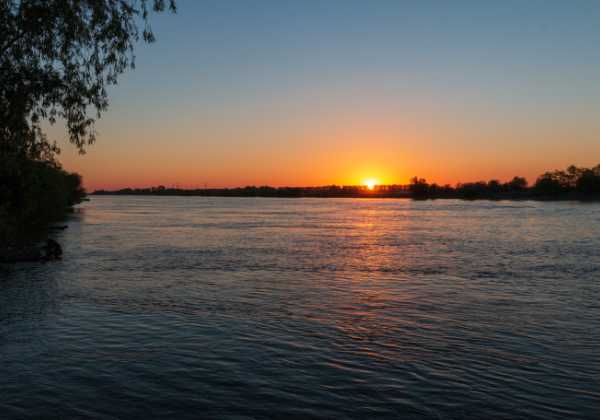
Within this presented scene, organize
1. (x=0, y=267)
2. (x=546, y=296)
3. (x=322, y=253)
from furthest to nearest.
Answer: (x=322, y=253) < (x=0, y=267) < (x=546, y=296)

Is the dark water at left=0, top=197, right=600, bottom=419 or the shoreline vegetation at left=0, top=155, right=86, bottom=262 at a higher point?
the shoreline vegetation at left=0, top=155, right=86, bottom=262

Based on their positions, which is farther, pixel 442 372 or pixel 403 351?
pixel 403 351

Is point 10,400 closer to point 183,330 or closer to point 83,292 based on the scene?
point 183,330

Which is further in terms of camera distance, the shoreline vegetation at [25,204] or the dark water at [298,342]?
the shoreline vegetation at [25,204]

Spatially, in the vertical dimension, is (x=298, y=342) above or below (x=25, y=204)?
below

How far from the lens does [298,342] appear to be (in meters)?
17.5

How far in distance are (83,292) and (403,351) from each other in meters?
18.0

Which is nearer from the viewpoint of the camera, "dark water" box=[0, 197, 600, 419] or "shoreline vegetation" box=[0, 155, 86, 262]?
"dark water" box=[0, 197, 600, 419]

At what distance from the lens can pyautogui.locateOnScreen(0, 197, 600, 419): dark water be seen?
40.4 ft

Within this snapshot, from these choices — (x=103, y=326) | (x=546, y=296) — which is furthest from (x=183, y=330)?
(x=546, y=296)

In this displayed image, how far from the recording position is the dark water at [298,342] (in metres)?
12.3

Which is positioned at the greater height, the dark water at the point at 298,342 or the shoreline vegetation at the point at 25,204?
the shoreline vegetation at the point at 25,204

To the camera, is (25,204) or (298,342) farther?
(25,204)

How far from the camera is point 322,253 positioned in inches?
1884
